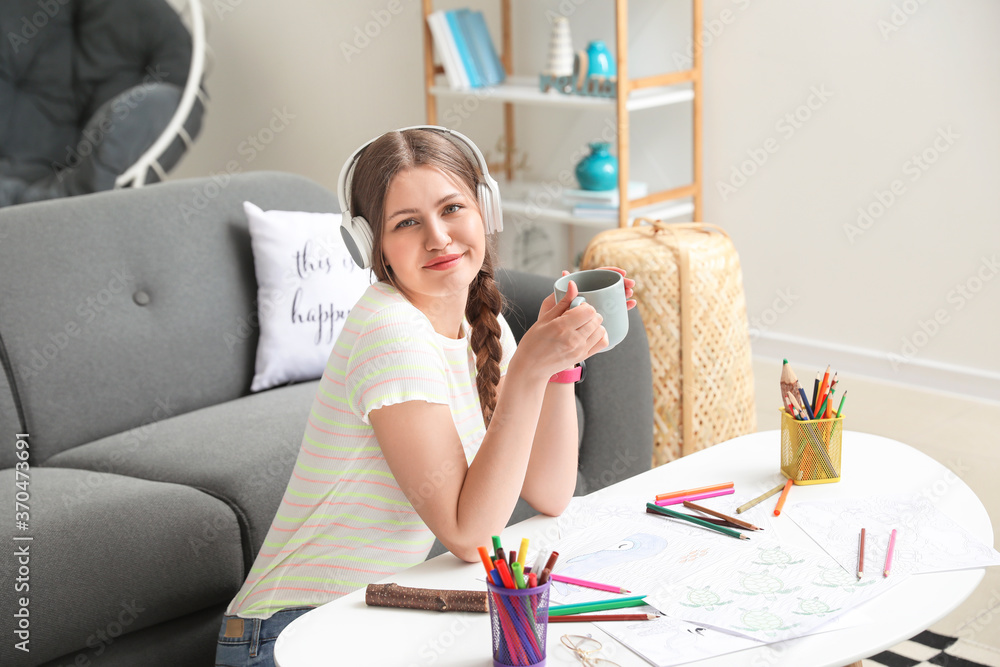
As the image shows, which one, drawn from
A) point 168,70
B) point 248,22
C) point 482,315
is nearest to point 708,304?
point 482,315

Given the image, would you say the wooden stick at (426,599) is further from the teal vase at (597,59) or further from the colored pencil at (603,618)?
the teal vase at (597,59)

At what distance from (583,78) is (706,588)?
2.39m

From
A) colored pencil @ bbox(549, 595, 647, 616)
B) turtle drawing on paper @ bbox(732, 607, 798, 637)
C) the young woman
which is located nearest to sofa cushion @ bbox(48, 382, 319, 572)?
the young woman

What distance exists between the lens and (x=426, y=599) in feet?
3.05

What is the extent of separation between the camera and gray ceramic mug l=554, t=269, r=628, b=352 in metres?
1.03

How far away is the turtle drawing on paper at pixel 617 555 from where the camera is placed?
0.99 m

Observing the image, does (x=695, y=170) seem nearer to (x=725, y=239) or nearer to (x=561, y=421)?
(x=725, y=239)

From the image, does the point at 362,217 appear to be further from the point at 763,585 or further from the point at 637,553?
the point at 763,585

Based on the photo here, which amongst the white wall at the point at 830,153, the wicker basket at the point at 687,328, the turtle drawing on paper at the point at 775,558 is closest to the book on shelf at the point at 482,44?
the white wall at the point at 830,153

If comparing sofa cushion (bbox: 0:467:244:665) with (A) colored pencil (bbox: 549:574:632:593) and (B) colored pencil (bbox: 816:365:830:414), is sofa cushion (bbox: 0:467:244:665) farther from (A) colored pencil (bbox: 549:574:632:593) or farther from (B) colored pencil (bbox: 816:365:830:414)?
(B) colored pencil (bbox: 816:365:830:414)

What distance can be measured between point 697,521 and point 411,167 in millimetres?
510

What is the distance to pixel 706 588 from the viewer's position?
94 cm

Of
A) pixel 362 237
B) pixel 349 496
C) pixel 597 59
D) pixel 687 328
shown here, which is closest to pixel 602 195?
pixel 597 59

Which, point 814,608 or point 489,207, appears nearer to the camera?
point 814,608
